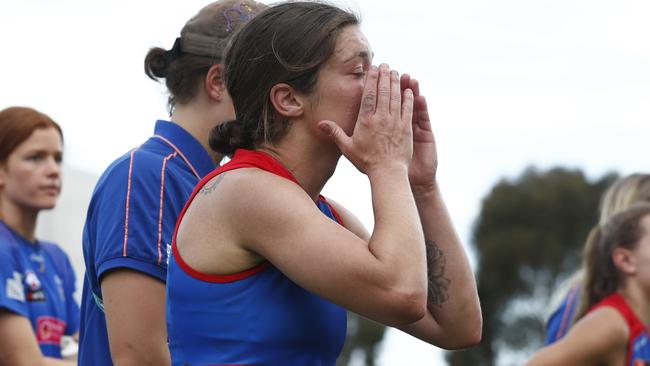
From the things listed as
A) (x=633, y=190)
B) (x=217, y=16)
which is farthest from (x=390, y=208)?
(x=633, y=190)

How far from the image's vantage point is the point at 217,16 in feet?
13.0

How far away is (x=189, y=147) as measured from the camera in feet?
12.8

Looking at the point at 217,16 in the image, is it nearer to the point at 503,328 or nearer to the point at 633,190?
the point at 633,190

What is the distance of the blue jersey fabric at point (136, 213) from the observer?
3590mm

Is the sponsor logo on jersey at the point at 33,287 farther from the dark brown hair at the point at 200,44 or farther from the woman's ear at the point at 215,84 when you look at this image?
the woman's ear at the point at 215,84

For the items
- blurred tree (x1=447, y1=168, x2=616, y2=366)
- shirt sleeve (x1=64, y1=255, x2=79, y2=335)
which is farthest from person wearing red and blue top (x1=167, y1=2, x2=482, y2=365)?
blurred tree (x1=447, y1=168, x2=616, y2=366)

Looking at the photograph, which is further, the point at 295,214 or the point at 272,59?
the point at 272,59

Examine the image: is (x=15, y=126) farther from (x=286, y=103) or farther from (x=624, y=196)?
(x=624, y=196)

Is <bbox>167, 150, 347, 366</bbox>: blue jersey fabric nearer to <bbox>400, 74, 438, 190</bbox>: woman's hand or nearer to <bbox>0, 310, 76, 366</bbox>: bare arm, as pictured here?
<bbox>400, 74, 438, 190</bbox>: woman's hand

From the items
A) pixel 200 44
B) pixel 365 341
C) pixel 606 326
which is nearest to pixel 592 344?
pixel 606 326

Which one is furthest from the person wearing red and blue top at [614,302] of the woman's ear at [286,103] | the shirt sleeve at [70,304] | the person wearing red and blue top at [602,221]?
the woman's ear at [286,103]

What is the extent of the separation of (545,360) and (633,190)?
57.1 inches

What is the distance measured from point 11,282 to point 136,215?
1.90 m

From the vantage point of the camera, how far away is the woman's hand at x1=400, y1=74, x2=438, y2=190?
348 centimetres
